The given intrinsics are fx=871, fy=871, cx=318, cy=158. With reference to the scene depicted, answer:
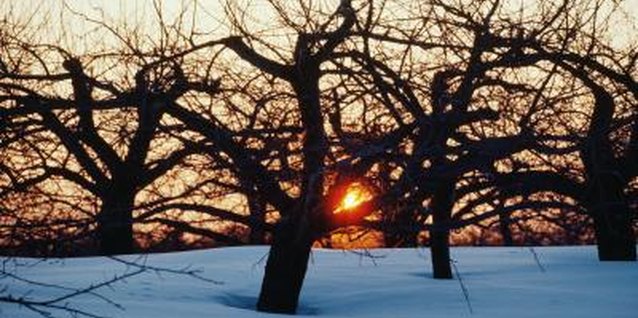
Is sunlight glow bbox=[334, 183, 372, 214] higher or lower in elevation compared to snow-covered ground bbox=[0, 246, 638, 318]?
higher

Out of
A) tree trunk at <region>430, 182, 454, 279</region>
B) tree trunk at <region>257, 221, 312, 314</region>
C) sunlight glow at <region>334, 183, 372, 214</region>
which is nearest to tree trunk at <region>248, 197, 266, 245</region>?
tree trunk at <region>257, 221, 312, 314</region>

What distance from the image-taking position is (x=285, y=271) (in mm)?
7680

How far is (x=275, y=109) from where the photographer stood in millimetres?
7871

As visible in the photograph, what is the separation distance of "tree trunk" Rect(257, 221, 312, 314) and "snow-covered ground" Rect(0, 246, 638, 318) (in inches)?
9.7

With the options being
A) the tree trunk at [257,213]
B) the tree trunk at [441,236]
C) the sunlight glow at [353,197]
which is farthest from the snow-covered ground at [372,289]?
the tree trunk at [257,213]

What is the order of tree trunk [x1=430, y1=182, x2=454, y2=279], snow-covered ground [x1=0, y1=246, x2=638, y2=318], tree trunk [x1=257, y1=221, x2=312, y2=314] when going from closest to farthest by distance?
snow-covered ground [x1=0, y1=246, x2=638, y2=318]
tree trunk [x1=257, y1=221, x2=312, y2=314]
tree trunk [x1=430, y1=182, x2=454, y2=279]

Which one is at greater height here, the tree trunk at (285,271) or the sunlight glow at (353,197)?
the sunlight glow at (353,197)

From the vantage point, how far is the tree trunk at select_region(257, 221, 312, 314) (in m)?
7.62

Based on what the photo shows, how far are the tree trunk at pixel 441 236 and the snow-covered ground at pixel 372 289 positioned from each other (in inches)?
9.7

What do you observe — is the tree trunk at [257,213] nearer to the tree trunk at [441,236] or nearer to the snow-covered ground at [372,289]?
the snow-covered ground at [372,289]

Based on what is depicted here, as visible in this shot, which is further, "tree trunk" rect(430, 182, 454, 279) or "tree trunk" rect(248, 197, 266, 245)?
"tree trunk" rect(430, 182, 454, 279)

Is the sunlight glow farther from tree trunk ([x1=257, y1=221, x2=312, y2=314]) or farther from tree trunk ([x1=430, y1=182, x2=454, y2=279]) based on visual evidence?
tree trunk ([x1=430, y1=182, x2=454, y2=279])

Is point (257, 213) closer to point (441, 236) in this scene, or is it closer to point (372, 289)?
point (372, 289)

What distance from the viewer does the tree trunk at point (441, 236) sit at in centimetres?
970
